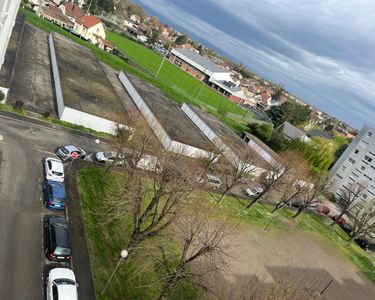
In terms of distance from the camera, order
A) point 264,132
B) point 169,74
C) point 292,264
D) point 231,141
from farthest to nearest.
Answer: point 169,74 < point 264,132 < point 231,141 < point 292,264

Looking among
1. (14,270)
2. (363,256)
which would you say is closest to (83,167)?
(14,270)

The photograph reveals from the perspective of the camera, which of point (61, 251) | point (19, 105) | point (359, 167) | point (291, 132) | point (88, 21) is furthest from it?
point (88, 21)

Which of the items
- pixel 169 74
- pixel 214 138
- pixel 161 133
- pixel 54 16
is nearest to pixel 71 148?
pixel 161 133

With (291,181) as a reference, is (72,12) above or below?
below

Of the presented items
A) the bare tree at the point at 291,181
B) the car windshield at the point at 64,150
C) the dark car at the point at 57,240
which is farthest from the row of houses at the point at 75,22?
the dark car at the point at 57,240

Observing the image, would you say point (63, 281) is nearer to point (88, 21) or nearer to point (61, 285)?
Result: point (61, 285)

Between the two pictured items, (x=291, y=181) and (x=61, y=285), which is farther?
(x=291, y=181)

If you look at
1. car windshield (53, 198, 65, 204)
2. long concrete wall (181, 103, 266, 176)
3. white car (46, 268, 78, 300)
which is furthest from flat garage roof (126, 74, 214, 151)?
white car (46, 268, 78, 300)
